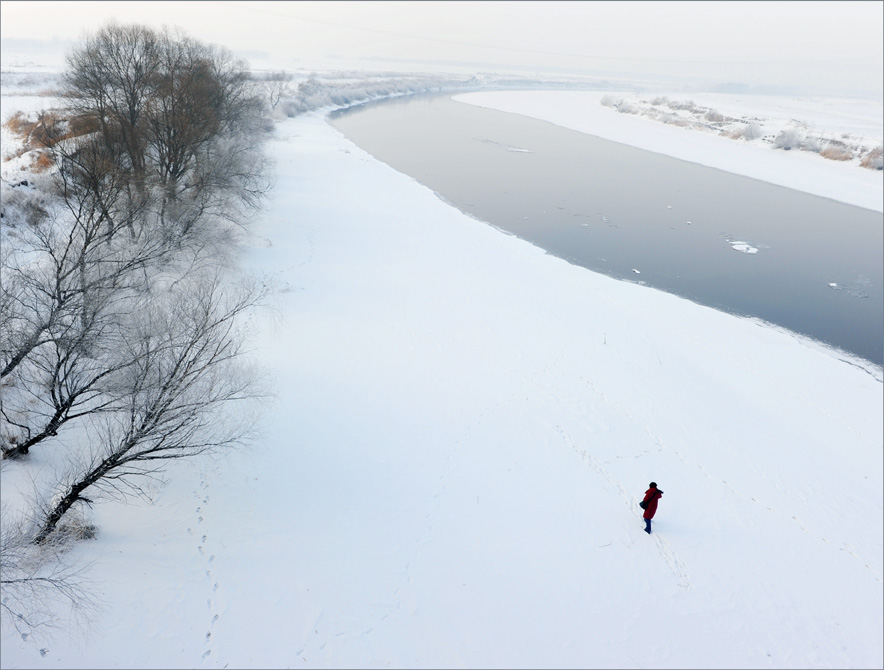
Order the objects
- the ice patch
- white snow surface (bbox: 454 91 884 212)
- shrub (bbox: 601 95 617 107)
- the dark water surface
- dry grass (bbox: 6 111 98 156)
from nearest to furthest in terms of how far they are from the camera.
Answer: dry grass (bbox: 6 111 98 156) < the dark water surface < white snow surface (bbox: 454 91 884 212) < the ice patch < shrub (bbox: 601 95 617 107)

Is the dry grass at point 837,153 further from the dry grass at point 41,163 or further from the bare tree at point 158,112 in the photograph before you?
the dry grass at point 41,163

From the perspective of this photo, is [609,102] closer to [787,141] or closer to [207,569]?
[787,141]

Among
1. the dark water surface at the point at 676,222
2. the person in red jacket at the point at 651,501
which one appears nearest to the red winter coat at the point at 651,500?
the person in red jacket at the point at 651,501

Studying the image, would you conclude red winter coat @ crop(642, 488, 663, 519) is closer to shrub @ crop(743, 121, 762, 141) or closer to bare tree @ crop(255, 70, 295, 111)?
bare tree @ crop(255, 70, 295, 111)

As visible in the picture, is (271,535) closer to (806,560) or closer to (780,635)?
(780,635)

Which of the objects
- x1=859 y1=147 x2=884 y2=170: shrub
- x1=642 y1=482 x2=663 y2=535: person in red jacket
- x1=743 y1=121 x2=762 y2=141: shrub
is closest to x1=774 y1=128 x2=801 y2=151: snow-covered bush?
x1=743 y1=121 x2=762 y2=141: shrub

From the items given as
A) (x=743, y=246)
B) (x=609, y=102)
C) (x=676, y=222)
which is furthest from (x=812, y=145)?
(x=609, y=102)

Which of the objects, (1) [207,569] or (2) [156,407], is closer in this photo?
(2) [156,407]
